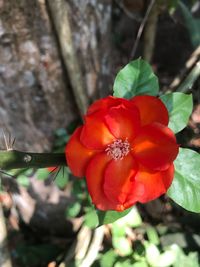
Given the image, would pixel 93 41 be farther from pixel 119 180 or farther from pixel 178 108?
pixel 119 180

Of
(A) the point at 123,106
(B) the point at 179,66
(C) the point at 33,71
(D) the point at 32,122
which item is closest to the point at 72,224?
(D) the point at 32,122

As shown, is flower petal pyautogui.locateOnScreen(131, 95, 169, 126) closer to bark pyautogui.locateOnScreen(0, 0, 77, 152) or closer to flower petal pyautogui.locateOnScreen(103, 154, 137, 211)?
flower petal pyautogui.locateOnScreen(103, 154, 137, 211)

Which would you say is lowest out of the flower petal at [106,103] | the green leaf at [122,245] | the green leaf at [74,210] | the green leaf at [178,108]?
the green leaf at [122,245]

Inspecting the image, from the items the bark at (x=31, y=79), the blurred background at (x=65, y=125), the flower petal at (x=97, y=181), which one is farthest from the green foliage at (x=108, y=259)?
the flower petal at (x=97, y=181)

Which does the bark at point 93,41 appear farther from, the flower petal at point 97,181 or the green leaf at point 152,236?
the flower petal at point 97,181

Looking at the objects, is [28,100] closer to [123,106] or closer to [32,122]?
[32,122]

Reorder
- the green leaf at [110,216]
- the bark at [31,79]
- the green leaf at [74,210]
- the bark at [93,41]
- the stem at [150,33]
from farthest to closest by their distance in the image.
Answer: the stem at [150,33] → the green leaf at [74,210] → the bark at [93,41] → the bark at [31,79] → the green leaf at [110,216]

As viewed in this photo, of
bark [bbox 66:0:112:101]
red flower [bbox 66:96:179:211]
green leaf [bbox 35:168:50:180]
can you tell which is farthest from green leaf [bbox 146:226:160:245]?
red flower [bbox 66:96:179:211]
